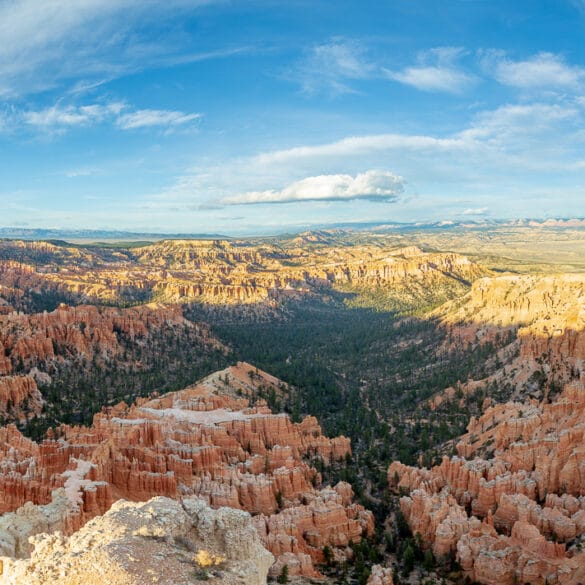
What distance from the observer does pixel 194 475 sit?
1735 inches

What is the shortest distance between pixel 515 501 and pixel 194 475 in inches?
954

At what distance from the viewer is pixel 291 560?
3456 cm

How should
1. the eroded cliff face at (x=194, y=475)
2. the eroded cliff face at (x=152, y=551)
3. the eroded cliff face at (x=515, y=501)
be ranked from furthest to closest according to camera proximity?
the eroded cliff face at (x=194, y=475) < the eroded cliff face at (x=515, y=501) < the eroded cliff face at (x=152, y=551)

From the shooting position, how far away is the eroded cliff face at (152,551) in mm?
16144

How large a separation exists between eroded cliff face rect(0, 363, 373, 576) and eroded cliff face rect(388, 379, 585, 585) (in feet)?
20.9

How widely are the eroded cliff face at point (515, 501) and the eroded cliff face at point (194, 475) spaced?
6360 millimetres

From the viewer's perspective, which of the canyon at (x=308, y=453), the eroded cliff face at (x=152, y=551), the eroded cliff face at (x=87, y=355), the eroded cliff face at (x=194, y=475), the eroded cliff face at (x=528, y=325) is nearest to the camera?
the eroded cliff face at (x=152, y=551)

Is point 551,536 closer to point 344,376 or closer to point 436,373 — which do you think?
point 436,373

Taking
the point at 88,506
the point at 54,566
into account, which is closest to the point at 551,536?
the point at 88,506

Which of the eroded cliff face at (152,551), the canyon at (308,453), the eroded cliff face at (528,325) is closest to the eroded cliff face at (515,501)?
the canyon at (308,453)

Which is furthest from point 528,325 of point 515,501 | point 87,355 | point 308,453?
point 87,355

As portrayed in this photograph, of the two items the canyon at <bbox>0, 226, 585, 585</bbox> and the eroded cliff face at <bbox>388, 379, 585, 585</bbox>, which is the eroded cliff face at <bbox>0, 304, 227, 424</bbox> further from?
the eroded cliff face at <bbox>388, 379, 585, 585</bbox>

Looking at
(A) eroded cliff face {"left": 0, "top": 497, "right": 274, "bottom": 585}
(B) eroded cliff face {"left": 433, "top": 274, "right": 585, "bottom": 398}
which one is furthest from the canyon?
(B) eroded cliff face {"left": 433, "top": 274, "right": 585, "bottom": 398}

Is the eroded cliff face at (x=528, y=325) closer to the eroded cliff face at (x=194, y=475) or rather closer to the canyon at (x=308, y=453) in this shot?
the canyon at (x=308, y=453)
